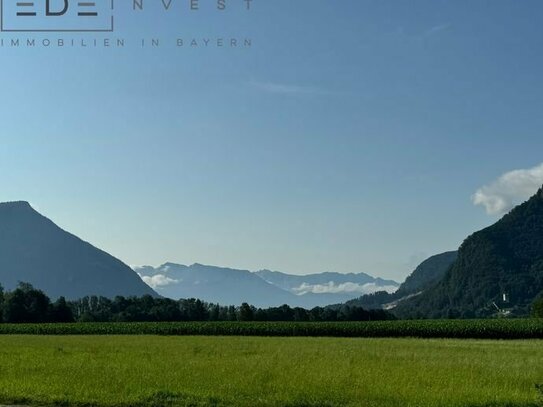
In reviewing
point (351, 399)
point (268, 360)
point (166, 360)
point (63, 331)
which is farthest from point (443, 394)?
point (63, 331)

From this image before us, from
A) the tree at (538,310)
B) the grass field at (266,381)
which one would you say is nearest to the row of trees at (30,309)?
the tree at (538,310)

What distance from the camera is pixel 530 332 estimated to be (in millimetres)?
68062

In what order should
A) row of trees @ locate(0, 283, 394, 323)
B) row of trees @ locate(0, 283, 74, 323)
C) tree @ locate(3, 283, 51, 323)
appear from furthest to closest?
row of trees @ locate(0, 283, 394, 323) → row of trees @ locate(0, 283, 74, 323) → tree @ locate(3, 283, 51, 323)

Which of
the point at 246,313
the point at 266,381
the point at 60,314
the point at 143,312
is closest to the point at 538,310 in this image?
the point at 246,313

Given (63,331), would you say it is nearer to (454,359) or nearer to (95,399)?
(454,359)

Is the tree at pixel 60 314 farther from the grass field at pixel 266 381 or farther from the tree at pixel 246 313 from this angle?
the grass field at pixel 266 381

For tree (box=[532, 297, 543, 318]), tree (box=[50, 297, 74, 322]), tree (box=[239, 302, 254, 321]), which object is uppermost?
tree (box=[50, 297, 74, 322])

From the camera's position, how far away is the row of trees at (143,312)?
5074 inches

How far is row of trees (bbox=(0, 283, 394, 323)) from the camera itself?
5074 inches

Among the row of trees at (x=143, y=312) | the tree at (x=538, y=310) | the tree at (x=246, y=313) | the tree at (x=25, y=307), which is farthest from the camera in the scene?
the tree at (x=246, y=313)

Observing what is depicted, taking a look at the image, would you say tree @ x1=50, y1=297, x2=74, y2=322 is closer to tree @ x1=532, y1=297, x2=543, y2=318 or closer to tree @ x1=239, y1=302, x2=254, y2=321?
tree @ x1=239, y1=302, x2=254, y2=321

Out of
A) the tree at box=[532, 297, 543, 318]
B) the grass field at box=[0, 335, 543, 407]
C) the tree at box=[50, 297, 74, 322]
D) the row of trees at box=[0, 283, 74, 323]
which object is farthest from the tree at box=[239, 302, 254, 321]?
the grass field at box=[0, 335, 543, 407]

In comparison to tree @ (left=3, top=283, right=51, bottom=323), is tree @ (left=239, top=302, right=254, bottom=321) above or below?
below

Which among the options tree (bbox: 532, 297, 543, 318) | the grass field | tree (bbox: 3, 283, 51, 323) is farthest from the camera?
tree (bbox: 3, 283, 51, 323)
